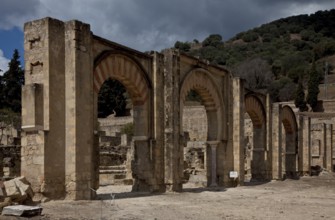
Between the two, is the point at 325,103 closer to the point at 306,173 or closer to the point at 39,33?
the point at 306,173

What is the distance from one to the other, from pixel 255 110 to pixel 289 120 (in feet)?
16.4

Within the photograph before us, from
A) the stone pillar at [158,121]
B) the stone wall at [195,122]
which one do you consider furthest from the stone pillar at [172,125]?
the stone wall at [195,122]

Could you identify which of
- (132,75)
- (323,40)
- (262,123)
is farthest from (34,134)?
(323,40)

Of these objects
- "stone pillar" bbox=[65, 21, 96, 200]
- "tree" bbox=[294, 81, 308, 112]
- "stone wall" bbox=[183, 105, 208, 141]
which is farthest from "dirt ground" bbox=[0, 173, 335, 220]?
"tree" bbox=[294, 81, 308, 112]

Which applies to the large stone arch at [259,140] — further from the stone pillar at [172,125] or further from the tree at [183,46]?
the tree at [183,46]

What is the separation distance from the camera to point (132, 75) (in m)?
13.5

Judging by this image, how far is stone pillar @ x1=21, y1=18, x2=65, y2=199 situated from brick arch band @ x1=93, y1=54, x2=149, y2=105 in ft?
3.85

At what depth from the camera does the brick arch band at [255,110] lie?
67.5ft

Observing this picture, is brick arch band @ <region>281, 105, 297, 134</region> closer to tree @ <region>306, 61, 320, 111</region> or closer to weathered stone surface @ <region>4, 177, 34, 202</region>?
weathered stone surface @ <region>4, 177, 34, 202</region>

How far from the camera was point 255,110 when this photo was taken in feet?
69.4

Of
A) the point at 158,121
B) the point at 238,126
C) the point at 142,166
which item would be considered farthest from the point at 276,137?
the point at 142,166

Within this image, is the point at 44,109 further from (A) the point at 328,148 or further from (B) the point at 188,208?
(A) the point at 328,148

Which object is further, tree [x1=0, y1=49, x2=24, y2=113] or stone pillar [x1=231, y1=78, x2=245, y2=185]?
tree [x1=0, y1=49, x2=24, y2=113]

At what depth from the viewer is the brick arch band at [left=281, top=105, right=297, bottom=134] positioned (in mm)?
24656
